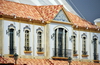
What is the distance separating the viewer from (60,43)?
168 feet

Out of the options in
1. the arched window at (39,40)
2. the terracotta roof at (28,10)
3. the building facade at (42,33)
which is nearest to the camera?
the building facade at (42,33)

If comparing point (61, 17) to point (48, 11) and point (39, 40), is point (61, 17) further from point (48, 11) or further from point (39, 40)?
point (39, 40)

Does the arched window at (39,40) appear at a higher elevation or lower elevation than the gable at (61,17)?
lower

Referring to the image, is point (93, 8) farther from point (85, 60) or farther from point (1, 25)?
point (1, 25)

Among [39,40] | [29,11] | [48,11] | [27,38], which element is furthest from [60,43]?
[29,11]

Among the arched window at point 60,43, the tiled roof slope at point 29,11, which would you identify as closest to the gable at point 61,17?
the tiled roof slope at point 29,11

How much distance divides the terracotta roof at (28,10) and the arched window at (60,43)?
71.7 inches

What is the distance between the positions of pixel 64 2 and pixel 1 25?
20791mm

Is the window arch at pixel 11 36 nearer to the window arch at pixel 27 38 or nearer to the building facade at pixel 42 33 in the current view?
the building facade at pixel 42 33

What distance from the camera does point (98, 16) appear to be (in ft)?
218

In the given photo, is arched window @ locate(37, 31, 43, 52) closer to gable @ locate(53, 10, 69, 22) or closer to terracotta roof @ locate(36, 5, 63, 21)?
terracotta roof @ locate(36, 5, 63, 21)

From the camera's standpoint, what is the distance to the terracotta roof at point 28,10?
47250mm

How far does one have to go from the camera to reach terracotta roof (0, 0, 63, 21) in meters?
47.2

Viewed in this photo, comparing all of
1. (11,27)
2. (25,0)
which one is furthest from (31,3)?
(11,27)
